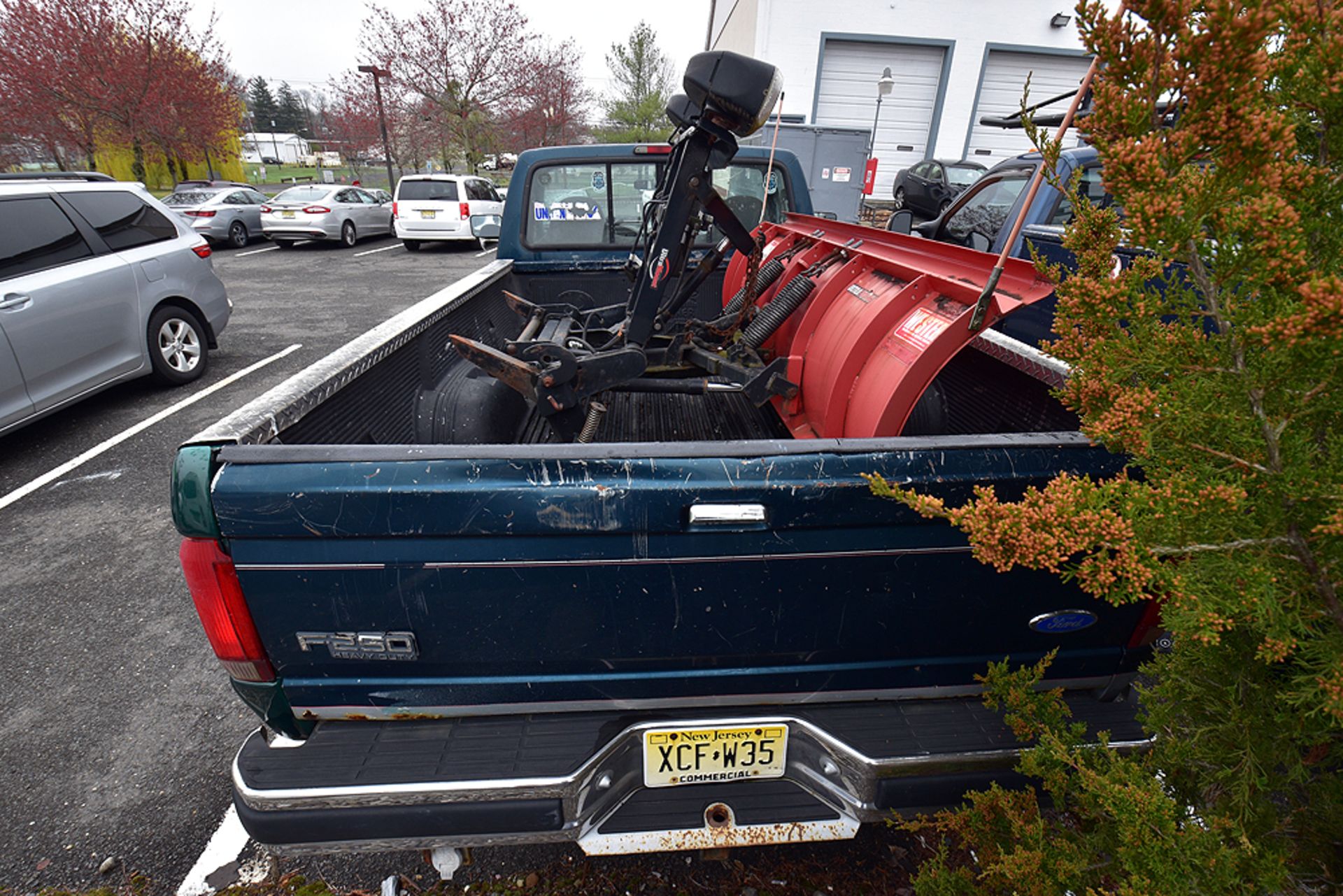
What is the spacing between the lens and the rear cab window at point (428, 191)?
51.9 feet

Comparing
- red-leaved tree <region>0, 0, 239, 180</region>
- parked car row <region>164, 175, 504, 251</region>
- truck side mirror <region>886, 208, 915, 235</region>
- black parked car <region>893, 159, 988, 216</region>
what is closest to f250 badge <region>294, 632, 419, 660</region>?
truck side mirror <region>886, 208, 915, 235</region>

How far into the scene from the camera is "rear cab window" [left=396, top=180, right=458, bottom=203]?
51.9 ft

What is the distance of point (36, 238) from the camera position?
195 inches

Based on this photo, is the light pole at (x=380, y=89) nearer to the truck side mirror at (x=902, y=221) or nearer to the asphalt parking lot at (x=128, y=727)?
the asphalt parking lot at (x=128, y=727)

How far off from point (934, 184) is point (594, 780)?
48.6 ft

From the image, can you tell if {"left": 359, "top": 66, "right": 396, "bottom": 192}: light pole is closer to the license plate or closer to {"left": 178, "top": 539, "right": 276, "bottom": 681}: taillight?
{"left": 178, "top": 539, "right": 276, "bottom": 681}: taillight

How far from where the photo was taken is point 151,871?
2.22m

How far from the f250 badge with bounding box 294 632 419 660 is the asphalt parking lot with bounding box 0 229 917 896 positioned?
1054mm

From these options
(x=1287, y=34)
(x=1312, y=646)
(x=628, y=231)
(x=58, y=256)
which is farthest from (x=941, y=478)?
(x=58, y=256)

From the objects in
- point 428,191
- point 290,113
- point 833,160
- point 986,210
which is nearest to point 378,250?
point 428,191

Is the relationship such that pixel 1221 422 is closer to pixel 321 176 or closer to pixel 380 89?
pixel 380 89

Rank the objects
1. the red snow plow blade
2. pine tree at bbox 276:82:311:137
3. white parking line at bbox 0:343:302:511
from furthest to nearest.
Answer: pine tree at bbox 276:82:311:137, white parking line at bbox 0:343:302:511, the red snow plow blade

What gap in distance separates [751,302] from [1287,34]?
2.73 metres

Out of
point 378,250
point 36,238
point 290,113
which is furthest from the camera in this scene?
point 290,113
